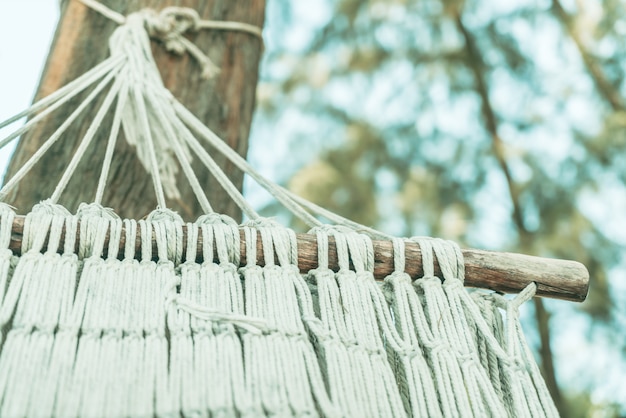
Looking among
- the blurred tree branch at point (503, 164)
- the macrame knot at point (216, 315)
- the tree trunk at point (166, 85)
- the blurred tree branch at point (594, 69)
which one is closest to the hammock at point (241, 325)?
the macrame knot at point (216, 315)

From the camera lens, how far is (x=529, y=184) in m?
3.43

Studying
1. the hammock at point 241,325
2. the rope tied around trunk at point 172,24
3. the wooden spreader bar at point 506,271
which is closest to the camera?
the hammock at point 241,325

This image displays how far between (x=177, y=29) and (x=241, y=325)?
0.81 meters

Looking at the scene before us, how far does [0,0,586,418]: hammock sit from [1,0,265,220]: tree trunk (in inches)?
12.1

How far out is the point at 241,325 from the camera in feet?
2.41

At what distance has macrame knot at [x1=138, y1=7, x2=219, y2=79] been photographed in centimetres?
134

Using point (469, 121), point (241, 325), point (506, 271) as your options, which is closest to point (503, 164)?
point (469, 121)

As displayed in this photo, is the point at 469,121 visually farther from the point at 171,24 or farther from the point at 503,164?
the point at 171,24

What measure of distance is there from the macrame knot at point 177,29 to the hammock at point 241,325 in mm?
505

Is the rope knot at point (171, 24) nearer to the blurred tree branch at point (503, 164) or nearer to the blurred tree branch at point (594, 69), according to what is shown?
the blurred tree branch at point (503, 164)

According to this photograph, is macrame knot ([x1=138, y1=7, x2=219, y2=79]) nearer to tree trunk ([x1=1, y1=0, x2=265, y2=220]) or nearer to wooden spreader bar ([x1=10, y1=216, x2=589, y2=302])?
tree trunk ([x1=1, y1=0, x2=265, y2=220])

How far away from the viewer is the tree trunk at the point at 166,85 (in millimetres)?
1219

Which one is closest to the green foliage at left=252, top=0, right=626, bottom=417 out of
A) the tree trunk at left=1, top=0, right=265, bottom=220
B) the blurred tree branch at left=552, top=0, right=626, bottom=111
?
the blurred tree branch at left=552, top=0, right=626, bottom=111

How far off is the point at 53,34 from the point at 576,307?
270 centimetres
